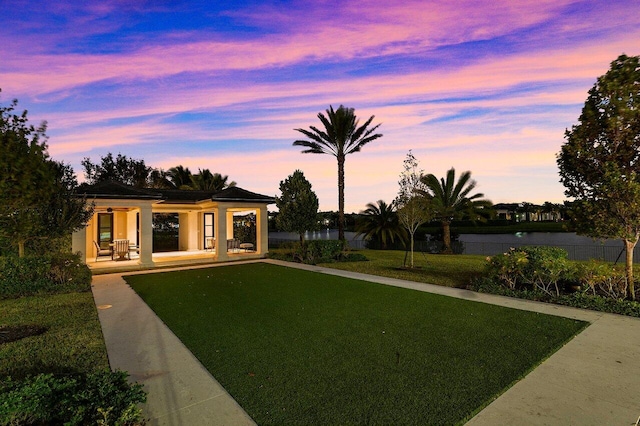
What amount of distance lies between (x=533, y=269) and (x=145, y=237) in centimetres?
1484

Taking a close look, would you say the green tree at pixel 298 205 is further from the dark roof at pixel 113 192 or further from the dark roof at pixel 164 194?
the dark roof at pixel 113 192

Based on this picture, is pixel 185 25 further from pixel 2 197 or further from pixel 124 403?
pixel 124 403

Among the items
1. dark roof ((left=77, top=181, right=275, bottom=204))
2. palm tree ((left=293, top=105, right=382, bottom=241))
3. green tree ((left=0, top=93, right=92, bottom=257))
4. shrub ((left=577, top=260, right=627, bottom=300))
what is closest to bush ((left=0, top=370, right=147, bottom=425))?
green tree ((left=0, top=93, right=92, bottom=257))

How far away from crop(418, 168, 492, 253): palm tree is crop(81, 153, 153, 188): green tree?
31.1 m

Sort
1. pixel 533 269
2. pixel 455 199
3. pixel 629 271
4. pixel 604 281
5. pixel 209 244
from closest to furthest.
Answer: pixel 629 271
pixel 604 281
pixel 533 269
pixel 209 244
pixel 455 199

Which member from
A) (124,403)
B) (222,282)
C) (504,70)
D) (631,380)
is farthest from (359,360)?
(504,70)

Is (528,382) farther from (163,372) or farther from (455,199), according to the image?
(455,199)

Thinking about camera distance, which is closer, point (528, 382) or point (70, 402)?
point (70, 402)

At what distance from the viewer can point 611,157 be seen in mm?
7512

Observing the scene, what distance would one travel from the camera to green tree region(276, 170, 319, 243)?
17297 mm

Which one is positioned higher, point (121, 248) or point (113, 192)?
point (113, 192)

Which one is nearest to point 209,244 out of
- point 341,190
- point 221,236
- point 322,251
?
point 221,236

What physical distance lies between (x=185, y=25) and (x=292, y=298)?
911cm

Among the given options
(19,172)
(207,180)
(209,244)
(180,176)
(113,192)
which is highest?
(180,176)
